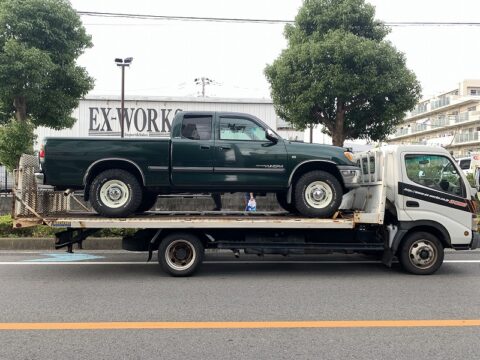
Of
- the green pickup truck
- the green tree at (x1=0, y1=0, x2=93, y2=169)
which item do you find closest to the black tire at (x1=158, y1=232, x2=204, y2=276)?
the green pickup truck

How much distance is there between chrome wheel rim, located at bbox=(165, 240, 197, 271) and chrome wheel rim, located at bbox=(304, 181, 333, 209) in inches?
81.2

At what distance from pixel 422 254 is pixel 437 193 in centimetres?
101

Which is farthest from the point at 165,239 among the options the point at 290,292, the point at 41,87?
the point at 41,87

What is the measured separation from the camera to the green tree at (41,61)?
1345 cm

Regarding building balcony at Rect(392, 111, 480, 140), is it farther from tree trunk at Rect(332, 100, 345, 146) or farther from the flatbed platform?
the flatbed platform

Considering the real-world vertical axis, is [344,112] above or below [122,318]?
above

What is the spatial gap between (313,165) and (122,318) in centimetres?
401

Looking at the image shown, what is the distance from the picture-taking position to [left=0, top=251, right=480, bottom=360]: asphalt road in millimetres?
4047

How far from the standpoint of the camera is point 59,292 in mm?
6086

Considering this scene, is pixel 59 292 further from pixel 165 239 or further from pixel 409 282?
pixel 409 282

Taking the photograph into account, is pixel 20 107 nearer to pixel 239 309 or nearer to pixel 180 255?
pixel 180 255

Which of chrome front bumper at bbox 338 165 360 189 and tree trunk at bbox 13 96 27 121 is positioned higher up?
tree trunk at bbox 13 96 27 121

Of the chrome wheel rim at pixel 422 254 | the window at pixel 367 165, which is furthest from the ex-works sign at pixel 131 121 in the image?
the chrome wheel rim at pixel 422 254

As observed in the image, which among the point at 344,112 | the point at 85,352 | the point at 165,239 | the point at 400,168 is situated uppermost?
the point at 344,112
